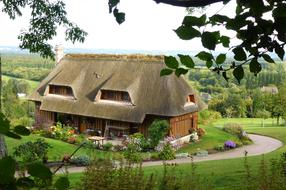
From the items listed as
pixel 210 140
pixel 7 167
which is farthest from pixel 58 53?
pixel 7 167

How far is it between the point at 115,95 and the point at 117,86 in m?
0.64

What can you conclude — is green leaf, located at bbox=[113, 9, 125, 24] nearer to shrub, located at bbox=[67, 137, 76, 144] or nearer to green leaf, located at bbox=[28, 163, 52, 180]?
green leaf, located at bbox=[28, 163, 52, 180]

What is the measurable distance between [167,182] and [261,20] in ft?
14.4

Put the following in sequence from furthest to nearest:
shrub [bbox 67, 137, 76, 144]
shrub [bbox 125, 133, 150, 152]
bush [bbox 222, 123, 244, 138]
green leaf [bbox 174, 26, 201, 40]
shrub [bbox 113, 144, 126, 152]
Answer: bush [bbox 222, 123, 244, 138]
shrub [bbox 67, 137, 76, 144]
shrub [bbox 125, 133, 150, 152]
shrub [bbox 113, 144, 126, 152]
green leaf [bbox 174, 26, 201, 40]

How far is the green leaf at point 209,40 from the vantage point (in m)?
1.24

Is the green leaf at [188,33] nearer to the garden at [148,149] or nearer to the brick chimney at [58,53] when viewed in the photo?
the garden at [148,149]

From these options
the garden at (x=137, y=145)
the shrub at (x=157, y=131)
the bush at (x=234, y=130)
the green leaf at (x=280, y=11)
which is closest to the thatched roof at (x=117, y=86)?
the shrub at (x=157, y=131)

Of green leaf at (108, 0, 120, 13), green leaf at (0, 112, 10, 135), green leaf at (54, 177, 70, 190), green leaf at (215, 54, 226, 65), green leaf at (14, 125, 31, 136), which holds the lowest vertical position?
green leaf at (54, 177, 70, 190)

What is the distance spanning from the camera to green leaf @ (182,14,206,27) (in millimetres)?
1203

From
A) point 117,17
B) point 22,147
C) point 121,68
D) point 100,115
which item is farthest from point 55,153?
point 117,17

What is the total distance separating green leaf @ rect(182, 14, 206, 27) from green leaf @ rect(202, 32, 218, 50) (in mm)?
35

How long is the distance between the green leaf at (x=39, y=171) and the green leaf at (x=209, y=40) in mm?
593

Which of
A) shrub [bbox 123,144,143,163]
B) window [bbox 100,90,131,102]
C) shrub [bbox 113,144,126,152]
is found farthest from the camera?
window [bbox 100,90,131,102]

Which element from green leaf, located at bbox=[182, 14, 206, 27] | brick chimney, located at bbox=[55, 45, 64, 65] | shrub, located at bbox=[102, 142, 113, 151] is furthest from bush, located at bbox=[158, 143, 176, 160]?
green leaf, located at bbox=[182, 14, 206, 27]
